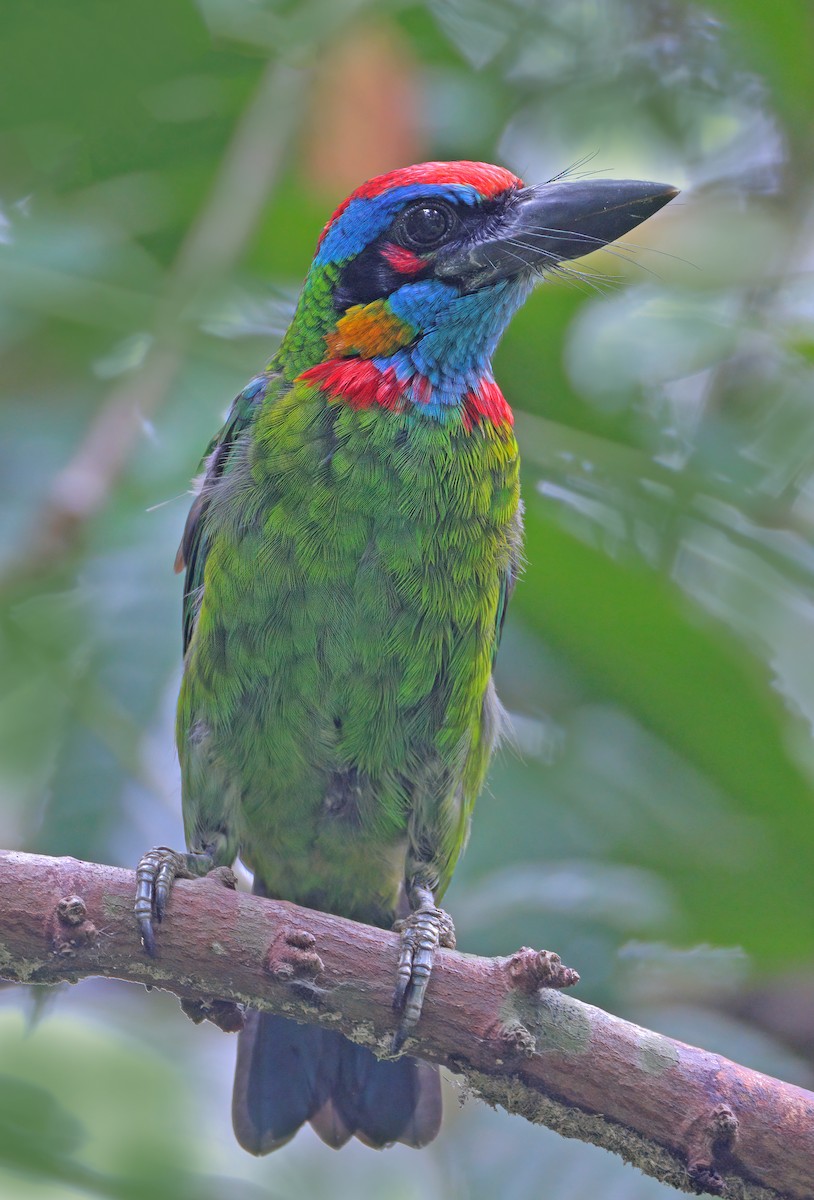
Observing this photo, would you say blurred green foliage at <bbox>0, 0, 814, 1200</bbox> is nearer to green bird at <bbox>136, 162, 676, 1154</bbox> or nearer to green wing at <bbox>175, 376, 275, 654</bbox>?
green wing at <bbox>175, 376, 275, 654</bbox>

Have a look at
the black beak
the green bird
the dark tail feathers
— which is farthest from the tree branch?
the black beak

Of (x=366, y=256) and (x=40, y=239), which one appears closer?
(x=366, y=256)

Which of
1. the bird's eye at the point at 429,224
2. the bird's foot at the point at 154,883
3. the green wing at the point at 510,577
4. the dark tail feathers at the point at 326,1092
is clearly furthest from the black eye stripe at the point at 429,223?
the dark tail feathers at the point at 326,1092

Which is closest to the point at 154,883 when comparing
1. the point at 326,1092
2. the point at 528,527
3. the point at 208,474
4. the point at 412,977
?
the point at 412,977

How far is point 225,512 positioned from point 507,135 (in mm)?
1645

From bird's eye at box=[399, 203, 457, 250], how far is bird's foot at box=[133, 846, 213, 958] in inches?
54.3

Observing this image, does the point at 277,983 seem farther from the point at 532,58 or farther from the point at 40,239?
the point at 532,58

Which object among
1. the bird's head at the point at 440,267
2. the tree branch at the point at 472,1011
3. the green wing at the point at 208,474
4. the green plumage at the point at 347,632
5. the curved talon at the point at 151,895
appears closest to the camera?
the tree branch at the point at 472,1011

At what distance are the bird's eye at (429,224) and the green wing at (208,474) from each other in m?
0.44

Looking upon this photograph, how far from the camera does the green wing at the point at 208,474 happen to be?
304 cm

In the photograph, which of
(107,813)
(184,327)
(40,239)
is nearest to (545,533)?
(184,327)

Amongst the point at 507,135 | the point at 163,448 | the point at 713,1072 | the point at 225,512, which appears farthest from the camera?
the point at 507,135

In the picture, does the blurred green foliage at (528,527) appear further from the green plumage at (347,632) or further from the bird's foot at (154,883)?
the bird's foot at (154,883)

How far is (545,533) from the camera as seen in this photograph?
3.29 m
